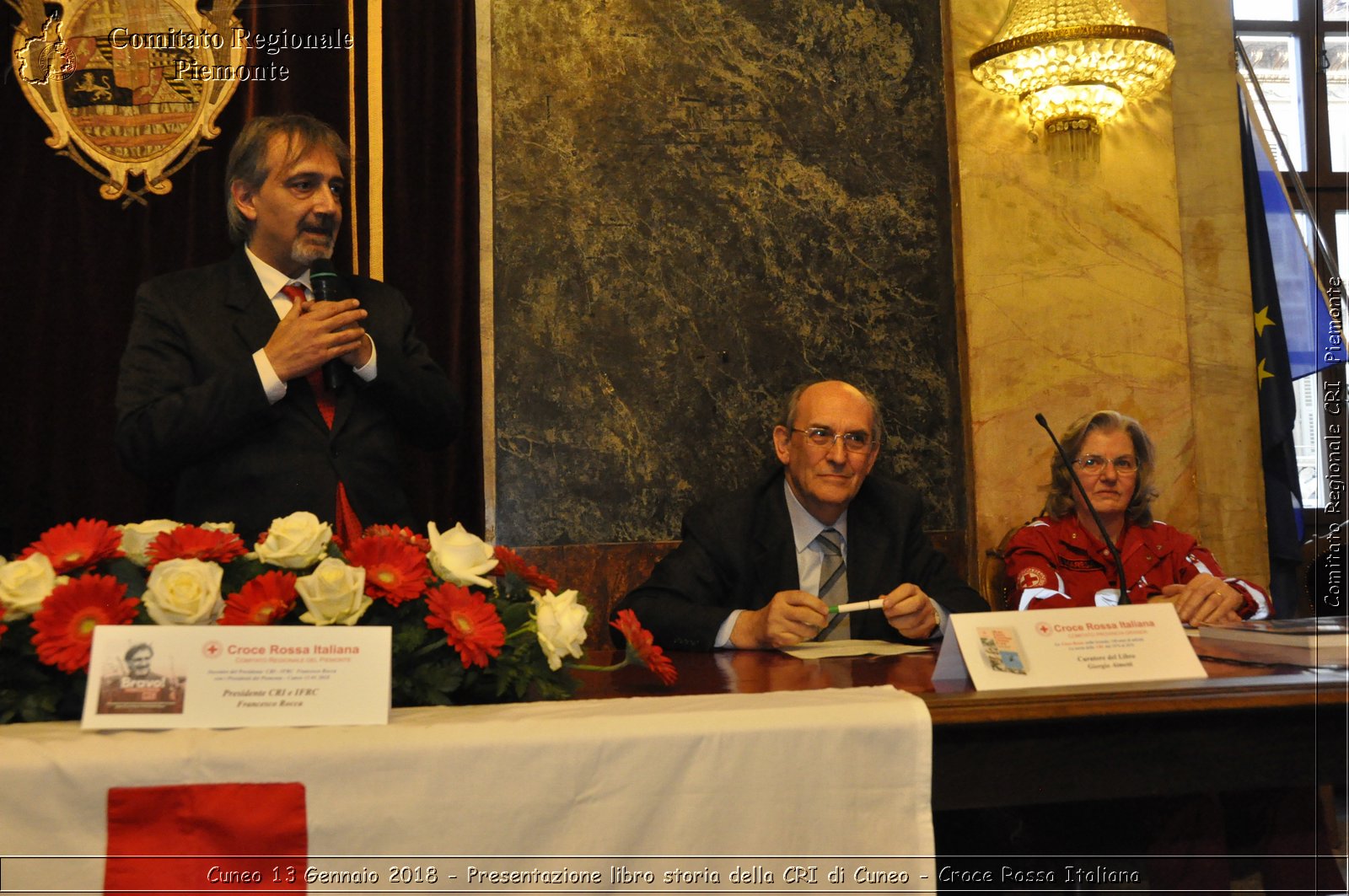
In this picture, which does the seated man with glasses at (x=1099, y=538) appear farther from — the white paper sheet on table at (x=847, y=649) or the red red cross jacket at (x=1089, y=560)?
the white paper sheet on table at (x=847, y=649)

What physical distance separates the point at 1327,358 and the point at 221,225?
3892 mm

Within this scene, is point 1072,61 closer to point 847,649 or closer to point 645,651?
point 847,649

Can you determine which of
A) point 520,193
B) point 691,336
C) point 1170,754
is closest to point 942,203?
point 691,336

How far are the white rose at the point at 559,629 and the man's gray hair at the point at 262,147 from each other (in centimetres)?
161

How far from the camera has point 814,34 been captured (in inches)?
167

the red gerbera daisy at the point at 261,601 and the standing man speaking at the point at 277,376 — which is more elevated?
the standing man speaking at the point at 277,376

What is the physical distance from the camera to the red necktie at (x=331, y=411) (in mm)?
2494

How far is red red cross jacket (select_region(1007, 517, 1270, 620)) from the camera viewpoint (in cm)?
304

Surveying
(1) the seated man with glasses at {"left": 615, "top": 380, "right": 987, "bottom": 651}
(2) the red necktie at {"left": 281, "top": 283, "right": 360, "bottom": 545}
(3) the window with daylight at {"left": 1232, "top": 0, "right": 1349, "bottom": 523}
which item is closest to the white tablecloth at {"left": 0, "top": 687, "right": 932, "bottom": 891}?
(2) the red necktie at {"left": 281, "top": 283, "right": 360, "bottom": 545}

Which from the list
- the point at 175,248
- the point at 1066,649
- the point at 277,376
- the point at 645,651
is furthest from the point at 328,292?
the point at 1066,649

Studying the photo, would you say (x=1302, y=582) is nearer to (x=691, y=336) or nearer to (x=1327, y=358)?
(x=1327, y=358)

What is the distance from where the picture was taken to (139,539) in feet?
5.35

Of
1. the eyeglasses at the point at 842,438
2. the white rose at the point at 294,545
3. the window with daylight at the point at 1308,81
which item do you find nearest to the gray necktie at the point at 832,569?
the eyeglasses at the point at 842,438

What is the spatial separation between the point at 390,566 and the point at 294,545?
0.13 meters
